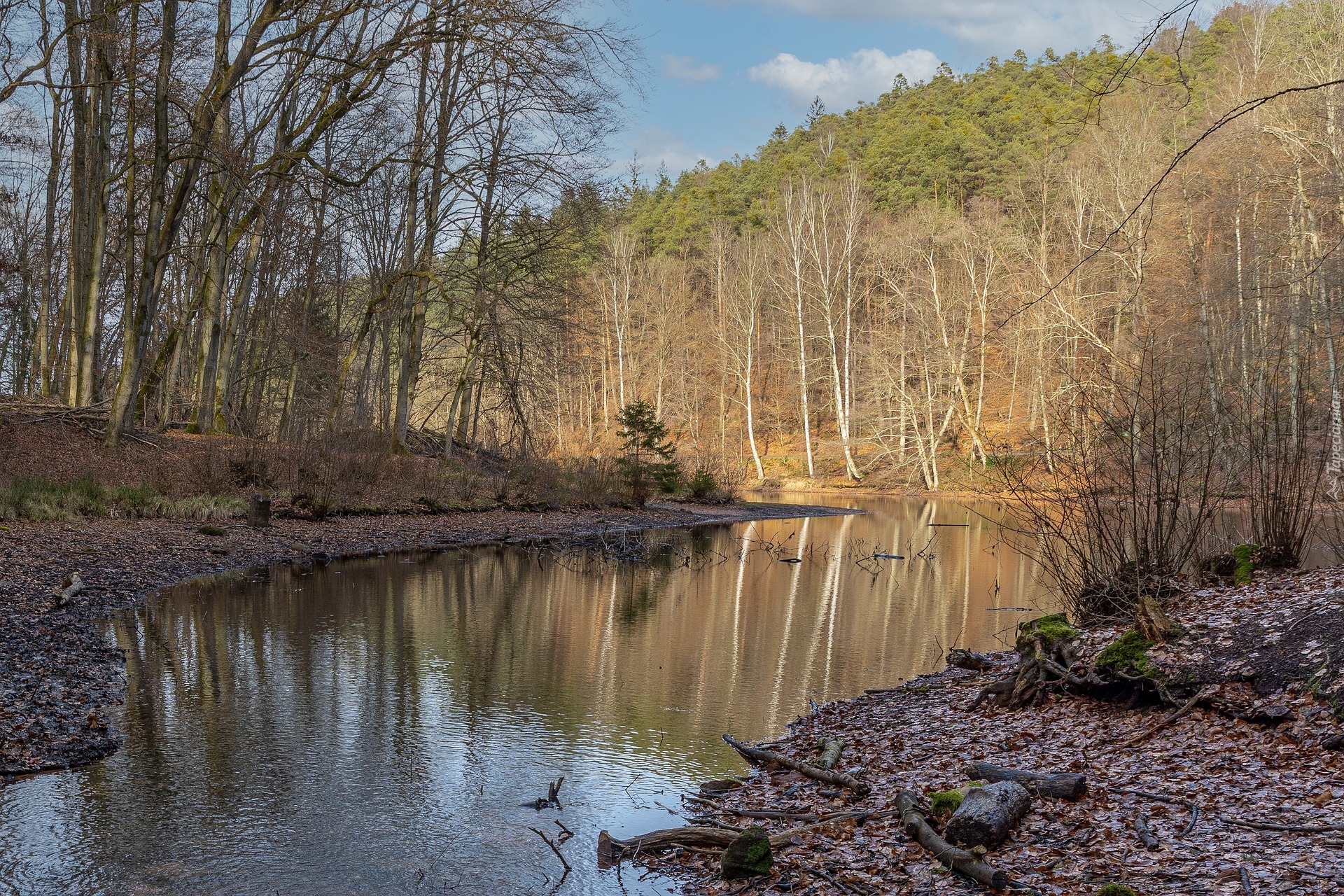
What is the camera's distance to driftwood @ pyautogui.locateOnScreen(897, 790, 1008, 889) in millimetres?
3936

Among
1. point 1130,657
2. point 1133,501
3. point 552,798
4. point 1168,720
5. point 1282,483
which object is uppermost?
point 1282,483

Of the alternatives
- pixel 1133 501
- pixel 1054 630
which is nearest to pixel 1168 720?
pixel 1054 630

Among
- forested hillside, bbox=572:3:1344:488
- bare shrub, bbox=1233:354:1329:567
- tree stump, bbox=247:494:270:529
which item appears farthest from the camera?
forested hillside, bbox=572:3:1344:488

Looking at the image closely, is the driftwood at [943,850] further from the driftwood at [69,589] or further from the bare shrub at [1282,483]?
the driftwood at [69,589]

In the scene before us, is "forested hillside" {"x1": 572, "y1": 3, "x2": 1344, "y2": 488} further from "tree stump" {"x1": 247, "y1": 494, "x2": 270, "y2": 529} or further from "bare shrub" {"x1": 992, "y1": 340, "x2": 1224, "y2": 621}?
"tree stump" {"x1": 247, "y1": 494, "x2": 270, "y2": 529}

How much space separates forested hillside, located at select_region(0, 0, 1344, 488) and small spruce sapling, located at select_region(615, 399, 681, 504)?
2386 mm

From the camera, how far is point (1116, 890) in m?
3.47

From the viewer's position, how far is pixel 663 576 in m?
15.5

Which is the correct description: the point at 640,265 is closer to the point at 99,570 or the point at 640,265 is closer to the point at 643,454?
the point at 643,454

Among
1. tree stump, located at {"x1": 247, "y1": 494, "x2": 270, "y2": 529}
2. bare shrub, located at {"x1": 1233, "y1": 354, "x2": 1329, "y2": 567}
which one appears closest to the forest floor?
bare shrub, located at {"x1": 1233, "y1": 354, "x2": 1329, "y2": 567}

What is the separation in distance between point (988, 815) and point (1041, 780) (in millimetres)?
769

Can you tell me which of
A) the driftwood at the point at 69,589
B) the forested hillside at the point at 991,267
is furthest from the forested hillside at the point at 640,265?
the driftwood at the point at 69,589

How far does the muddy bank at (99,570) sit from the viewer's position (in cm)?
612

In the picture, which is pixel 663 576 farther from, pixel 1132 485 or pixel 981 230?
pixel 981 230
